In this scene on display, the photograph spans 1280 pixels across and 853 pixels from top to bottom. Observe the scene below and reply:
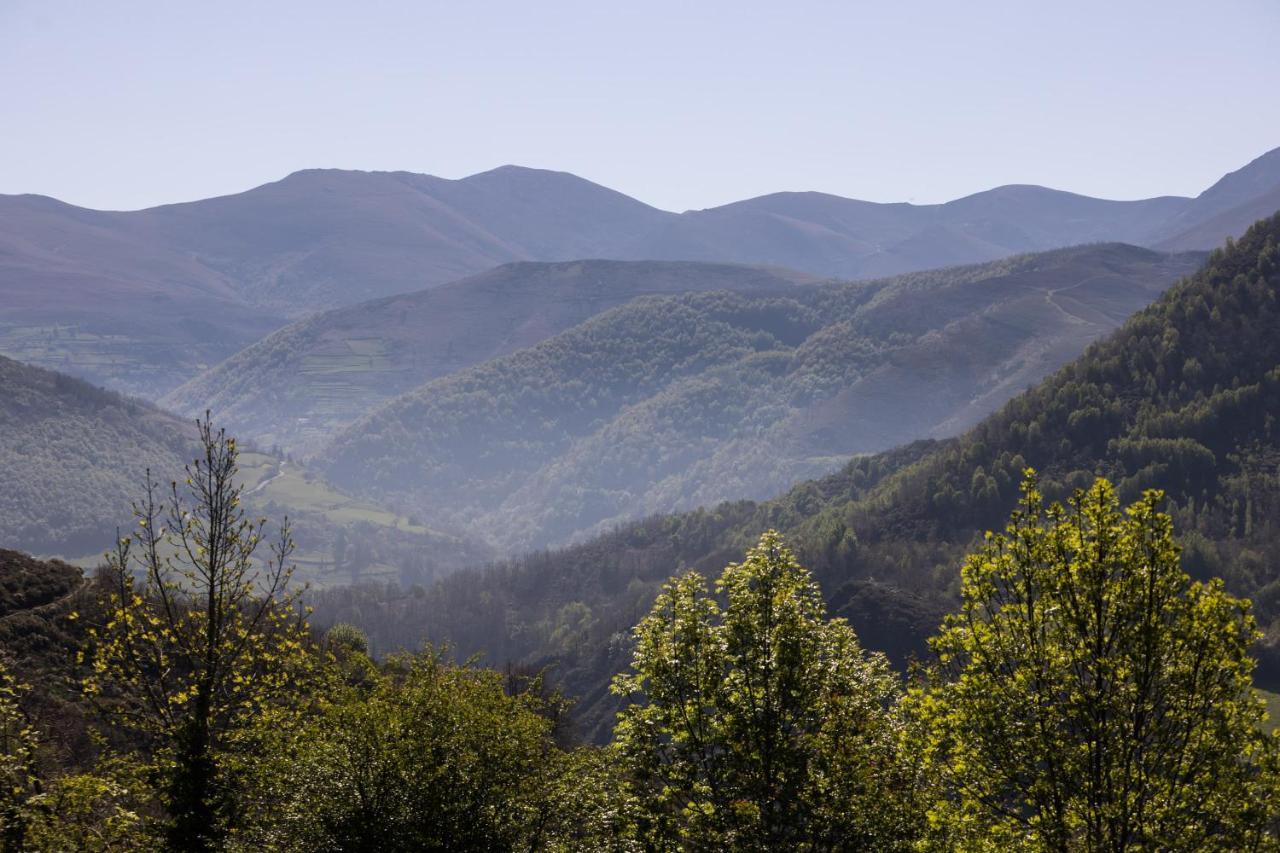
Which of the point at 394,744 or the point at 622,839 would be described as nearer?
the point at 622,839

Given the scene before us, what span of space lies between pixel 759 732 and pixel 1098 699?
8875mm

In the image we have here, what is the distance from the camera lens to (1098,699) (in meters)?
28.1

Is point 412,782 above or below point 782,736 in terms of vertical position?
below

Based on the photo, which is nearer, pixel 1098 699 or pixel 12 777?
pixel 1098 699

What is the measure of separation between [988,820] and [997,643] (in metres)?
4.56

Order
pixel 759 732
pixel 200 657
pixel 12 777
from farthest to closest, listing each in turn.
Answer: pixel 200 657, pixel 759 732, pixel 12 777

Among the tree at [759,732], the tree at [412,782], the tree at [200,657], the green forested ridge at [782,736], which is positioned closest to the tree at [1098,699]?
→ the green forested ridge at [782,736]

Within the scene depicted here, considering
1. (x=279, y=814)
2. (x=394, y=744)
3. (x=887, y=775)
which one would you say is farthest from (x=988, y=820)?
(x=279, y=814)

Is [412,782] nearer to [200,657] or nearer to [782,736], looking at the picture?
[200,657]

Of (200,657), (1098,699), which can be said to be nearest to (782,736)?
(1098,699)

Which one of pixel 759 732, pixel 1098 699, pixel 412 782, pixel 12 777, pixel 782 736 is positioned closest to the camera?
pixel 1098 699

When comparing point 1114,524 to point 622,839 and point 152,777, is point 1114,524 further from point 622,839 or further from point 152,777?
point 152,777

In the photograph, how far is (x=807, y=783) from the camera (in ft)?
101

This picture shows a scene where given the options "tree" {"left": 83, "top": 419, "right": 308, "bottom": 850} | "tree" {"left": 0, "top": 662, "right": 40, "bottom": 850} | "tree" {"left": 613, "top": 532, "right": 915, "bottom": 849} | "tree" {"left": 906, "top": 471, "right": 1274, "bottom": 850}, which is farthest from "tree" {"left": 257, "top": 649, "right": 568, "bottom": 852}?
"tree" {"left": 906, "top": 471, "right": 1274, "bottom": 850}
